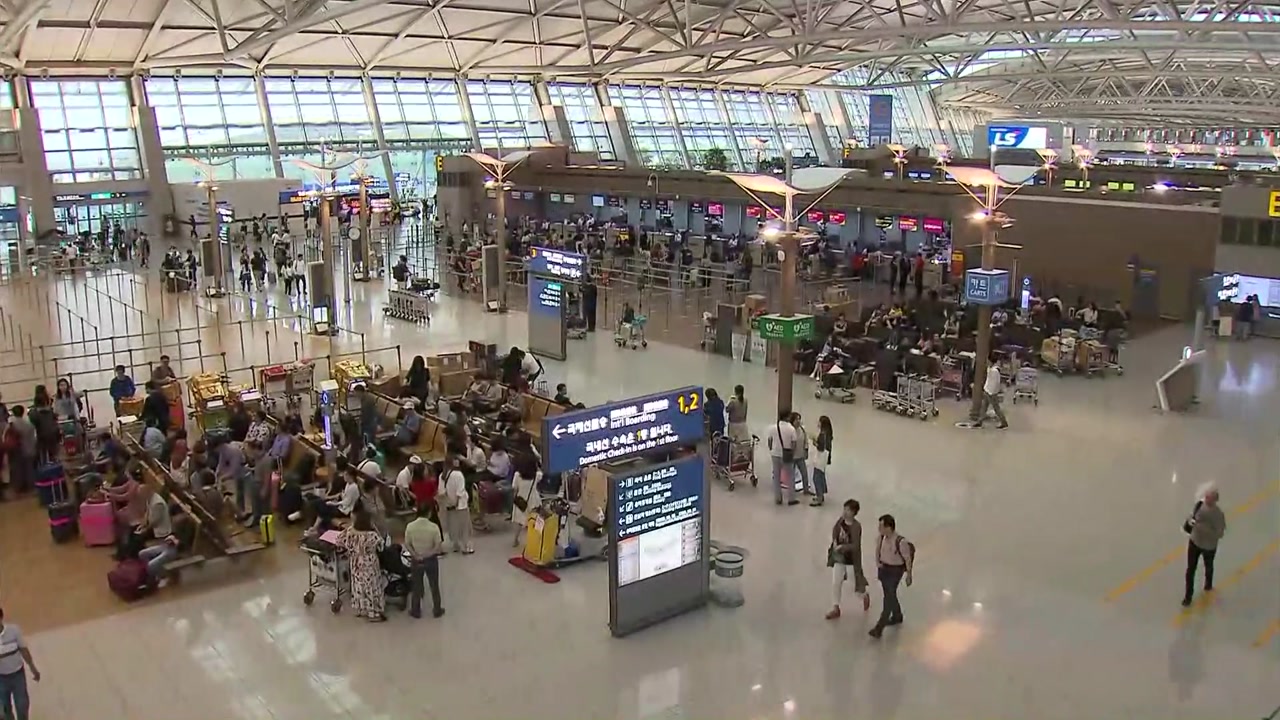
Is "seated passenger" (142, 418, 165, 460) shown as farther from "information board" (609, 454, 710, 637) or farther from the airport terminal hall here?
"information board" (609, 454, 710, 637)

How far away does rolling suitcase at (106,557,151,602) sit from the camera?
34.7 ft

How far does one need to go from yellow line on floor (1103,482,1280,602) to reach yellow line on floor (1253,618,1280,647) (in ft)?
4.03

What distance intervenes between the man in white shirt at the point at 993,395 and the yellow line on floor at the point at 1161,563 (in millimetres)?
3967

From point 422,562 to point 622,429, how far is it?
2296 millimetres

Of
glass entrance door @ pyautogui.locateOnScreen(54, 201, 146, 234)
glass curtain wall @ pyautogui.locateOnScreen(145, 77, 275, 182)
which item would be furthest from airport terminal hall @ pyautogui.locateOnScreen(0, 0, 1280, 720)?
glass curtain wall @ pyautogui.locateOnScreen(145, 77, 275, 182)

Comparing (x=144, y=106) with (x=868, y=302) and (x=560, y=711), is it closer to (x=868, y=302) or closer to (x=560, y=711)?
(x=868, y=302)

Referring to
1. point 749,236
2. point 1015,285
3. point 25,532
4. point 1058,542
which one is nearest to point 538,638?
point 1058,542

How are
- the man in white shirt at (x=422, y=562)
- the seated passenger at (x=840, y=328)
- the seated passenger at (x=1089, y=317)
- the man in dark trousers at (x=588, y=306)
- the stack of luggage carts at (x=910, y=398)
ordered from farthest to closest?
the man in dark trousers at (x=588, y=306) < the seated passenger at (x=1089, y=317) < the seated passenger at (x=840, y=328) < the stack of luggage carts at (x=910, y=398) < the man in white shirt at (x=422, y=562)

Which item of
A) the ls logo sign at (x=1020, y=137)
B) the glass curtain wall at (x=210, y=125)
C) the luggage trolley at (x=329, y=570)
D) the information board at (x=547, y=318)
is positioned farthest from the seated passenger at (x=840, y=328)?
the glass curtain wall at (x=210, y=125)

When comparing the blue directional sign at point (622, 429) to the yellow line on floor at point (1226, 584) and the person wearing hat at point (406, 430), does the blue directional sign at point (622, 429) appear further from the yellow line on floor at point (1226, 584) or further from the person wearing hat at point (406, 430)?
the person wearing hat at point (406, 430)

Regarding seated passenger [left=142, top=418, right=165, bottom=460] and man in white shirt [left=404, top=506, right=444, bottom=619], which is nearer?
man in white shirt [left=404, top=506, right=444, bottom=619]

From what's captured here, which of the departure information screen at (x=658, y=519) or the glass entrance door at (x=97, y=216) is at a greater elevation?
the glass entrance door at (x=97, y=216)

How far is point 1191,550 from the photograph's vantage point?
34.3 feet

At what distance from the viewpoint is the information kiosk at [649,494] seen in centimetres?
957
